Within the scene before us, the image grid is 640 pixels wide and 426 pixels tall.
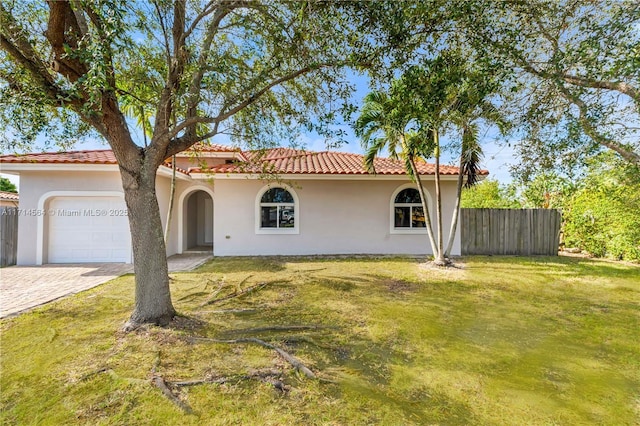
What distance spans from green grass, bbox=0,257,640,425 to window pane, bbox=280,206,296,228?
17.3ft

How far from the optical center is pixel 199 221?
17.6 metres

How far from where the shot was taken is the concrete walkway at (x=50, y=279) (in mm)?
6520

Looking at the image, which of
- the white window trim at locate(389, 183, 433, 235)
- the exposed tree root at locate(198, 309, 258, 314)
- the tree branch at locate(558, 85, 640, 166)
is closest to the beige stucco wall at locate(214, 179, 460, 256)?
the white window trim at locate(389, 183, 433, 235)

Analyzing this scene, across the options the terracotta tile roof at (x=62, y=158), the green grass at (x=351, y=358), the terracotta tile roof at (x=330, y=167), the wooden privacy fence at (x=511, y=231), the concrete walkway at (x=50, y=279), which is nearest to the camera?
the green grass at (x=351, y=358)

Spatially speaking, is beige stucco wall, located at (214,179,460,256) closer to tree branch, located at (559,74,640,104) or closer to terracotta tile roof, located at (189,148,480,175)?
terracotta tile roof, located at (189,148,480,175)

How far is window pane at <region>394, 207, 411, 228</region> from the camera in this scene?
13.2m

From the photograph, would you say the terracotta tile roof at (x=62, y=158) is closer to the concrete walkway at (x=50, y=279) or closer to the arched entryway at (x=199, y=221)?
the concrete walkway at (x=50, y=279)

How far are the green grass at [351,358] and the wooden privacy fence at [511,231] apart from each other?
5.89m

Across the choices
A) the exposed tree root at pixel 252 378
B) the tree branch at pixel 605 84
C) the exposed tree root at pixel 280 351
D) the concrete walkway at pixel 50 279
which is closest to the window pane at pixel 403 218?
the tree branch at pixel 605 84

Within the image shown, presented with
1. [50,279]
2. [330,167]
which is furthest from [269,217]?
[50,279]

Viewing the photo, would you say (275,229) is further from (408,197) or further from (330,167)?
(408,197)

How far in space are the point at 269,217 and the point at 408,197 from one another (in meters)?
6.62

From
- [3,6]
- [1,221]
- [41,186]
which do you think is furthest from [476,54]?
[1,221]

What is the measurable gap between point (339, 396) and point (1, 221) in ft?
46.9
